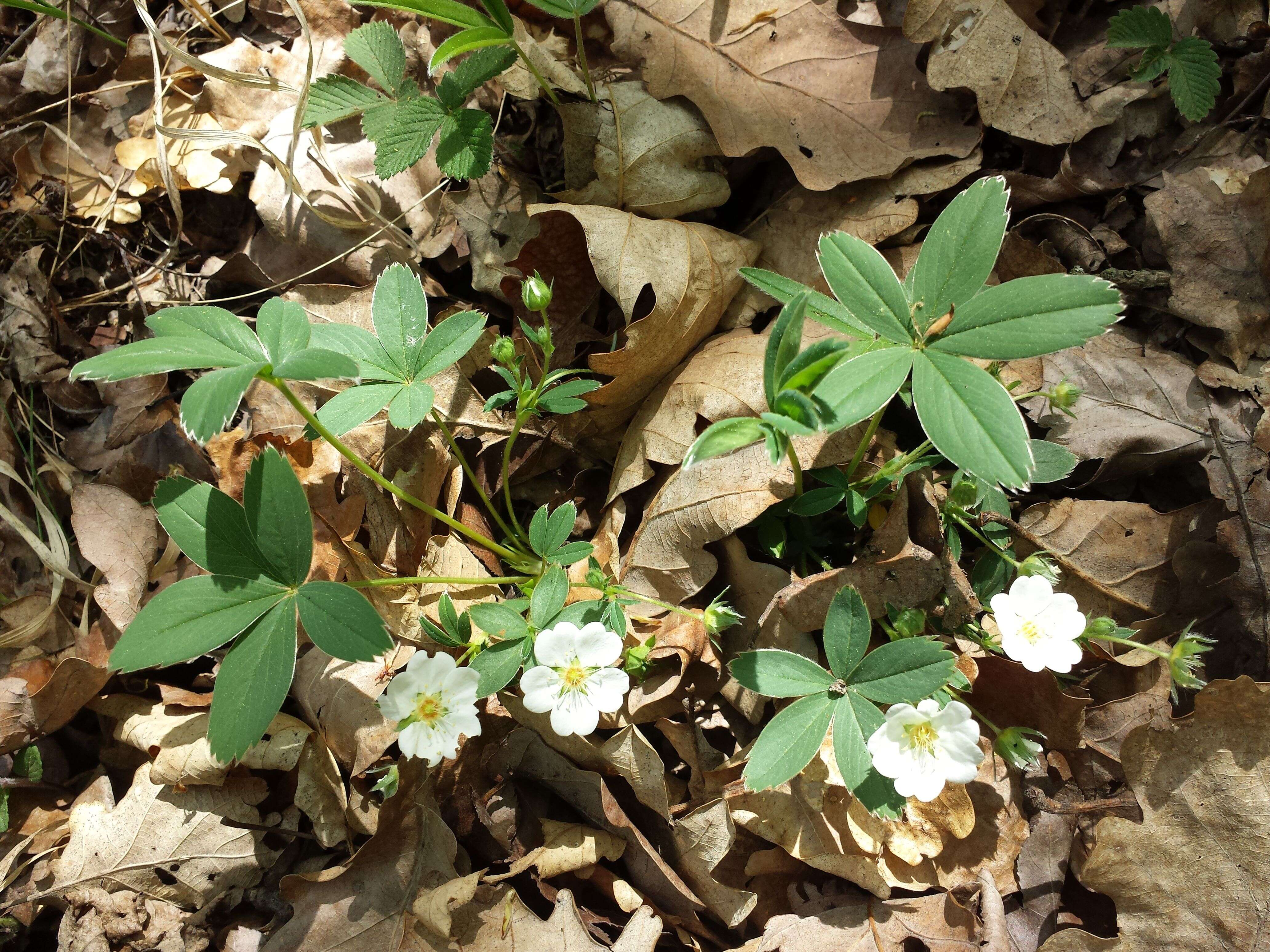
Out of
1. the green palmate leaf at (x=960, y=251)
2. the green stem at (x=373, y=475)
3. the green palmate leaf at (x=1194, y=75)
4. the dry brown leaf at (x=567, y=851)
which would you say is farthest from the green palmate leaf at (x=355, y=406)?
the green palmate leaf at (x=1194, y=75)

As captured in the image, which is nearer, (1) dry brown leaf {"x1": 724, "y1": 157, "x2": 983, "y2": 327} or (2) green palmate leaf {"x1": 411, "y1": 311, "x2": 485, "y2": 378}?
(2) green palmate leaf {"x1": 411, "y1": 311, "x2": 485, "y2": 378}

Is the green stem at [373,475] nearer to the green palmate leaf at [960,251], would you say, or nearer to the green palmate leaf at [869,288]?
the green palmate leaf at [869,288]

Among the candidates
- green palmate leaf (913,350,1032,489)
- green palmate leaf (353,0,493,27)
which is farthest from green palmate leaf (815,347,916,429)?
green palmate leaf (353,0,493,27)

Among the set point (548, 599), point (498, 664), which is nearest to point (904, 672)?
point (548, 599)

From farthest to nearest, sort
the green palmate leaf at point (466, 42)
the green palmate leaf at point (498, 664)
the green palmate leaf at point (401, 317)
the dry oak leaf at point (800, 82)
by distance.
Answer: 1. the dry oak leaf at point (800, 82)
2. the green palmate leaf at point (466, 42)
3. the green palmate leaf at point (401, 317)
4. the green palmate leaf at point (498, 664)

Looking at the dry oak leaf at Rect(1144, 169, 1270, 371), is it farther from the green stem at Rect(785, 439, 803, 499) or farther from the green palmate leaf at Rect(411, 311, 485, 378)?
the green palmate leaf at Rect(411, 311, 485, 378)

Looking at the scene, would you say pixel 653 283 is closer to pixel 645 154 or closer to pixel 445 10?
pixel 645 154
